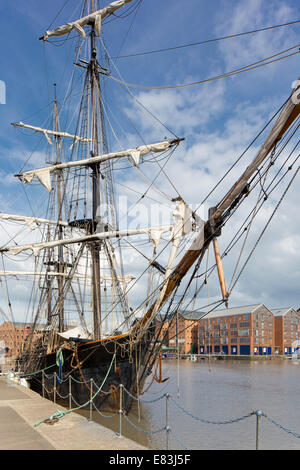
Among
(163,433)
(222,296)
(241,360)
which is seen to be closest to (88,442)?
(222,296)

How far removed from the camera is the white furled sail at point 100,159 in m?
21.0

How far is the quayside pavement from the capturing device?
899 cm

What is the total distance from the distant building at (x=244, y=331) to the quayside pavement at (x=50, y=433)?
88.8 metres

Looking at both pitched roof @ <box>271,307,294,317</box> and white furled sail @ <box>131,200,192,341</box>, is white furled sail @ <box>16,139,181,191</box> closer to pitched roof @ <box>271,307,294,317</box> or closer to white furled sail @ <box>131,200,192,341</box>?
white furled sail @ <box>131,200,192,341</box>

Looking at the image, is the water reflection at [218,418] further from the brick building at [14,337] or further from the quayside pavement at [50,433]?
the brick building at [14,337]

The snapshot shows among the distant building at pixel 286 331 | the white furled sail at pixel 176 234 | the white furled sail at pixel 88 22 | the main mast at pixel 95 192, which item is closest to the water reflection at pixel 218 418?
the white furled sail at pixel 176 234

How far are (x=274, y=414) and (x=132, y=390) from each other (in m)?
11.7

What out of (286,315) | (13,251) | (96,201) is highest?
(96,201)

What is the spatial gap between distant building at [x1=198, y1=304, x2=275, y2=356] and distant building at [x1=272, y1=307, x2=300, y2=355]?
1.98 metres

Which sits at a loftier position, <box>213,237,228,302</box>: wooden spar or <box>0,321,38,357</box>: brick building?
<box>213,237,228,302</box>: wooden spar

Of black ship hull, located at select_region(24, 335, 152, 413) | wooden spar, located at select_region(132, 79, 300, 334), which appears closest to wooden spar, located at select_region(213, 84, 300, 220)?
wooden spar, located at select_region(132, 79, 300, 334)

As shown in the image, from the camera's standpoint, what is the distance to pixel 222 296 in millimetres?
11656
